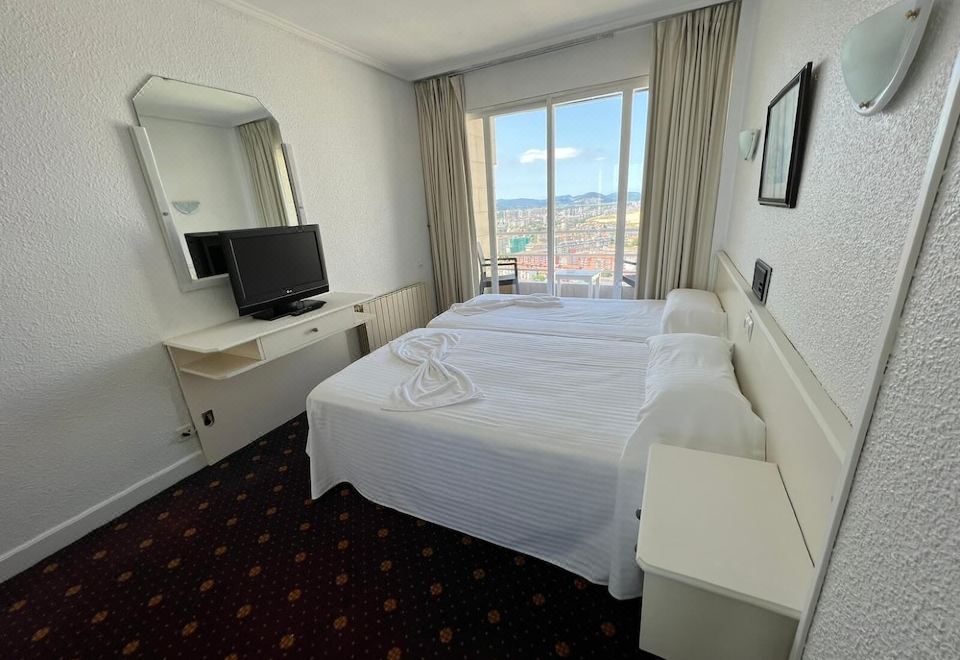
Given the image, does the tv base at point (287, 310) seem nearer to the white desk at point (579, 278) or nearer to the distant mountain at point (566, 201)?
the distant mountain at point (566, 201)

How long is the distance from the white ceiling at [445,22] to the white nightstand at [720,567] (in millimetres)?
2871

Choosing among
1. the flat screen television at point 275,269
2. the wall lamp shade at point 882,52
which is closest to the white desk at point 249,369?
the flat screen television at point 275,269

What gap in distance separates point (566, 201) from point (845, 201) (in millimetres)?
2811

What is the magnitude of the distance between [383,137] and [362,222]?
809 millimetres

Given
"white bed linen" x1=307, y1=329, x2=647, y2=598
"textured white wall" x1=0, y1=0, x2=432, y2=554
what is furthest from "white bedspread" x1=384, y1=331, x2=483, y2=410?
"textured white wall" x1=0, y1=0, x2=432, y2=554

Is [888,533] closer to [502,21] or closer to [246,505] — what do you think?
[246,505]

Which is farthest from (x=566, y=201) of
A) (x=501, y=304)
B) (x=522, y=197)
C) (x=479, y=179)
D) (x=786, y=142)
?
(x=786, y=142)

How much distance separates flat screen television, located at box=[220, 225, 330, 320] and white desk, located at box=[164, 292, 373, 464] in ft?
0.38

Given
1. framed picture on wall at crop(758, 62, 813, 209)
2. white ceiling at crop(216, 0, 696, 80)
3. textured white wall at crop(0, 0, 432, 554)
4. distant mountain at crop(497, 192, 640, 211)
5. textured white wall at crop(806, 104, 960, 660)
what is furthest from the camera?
distant mountain at crop(497, 192, 640, 211)

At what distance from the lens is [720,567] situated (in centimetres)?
82

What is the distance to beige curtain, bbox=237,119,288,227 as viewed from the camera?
7.64 feet

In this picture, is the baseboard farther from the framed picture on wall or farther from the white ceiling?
the framed picture on wall

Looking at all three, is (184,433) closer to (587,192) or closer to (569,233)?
(569,233)

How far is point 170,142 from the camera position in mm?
1937
